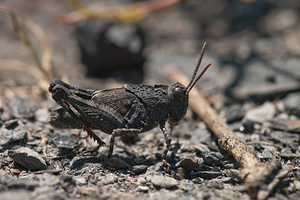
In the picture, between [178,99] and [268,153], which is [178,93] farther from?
[268,153]

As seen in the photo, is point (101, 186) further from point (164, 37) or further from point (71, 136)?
point (164, 37)

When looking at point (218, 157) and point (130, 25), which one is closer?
point (218, 157)

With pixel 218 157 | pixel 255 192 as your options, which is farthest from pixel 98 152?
pixel 255 192

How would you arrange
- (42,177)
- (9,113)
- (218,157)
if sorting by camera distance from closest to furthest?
(42,177)
(218,157)
(9,113)

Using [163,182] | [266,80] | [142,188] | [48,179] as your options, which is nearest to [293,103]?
[266,80]

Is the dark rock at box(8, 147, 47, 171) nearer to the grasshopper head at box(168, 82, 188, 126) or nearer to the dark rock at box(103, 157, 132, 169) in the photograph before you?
the dark rock at box(103, 157, 132, 169)

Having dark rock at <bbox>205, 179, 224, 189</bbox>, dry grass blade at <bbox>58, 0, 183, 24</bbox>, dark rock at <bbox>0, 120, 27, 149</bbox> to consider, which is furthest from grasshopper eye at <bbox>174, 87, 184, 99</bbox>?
dry grass blade at <bbox>58, 0, 183, 24</bbox>

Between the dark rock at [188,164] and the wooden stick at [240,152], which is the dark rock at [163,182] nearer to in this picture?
the dark rock at [188,164]
